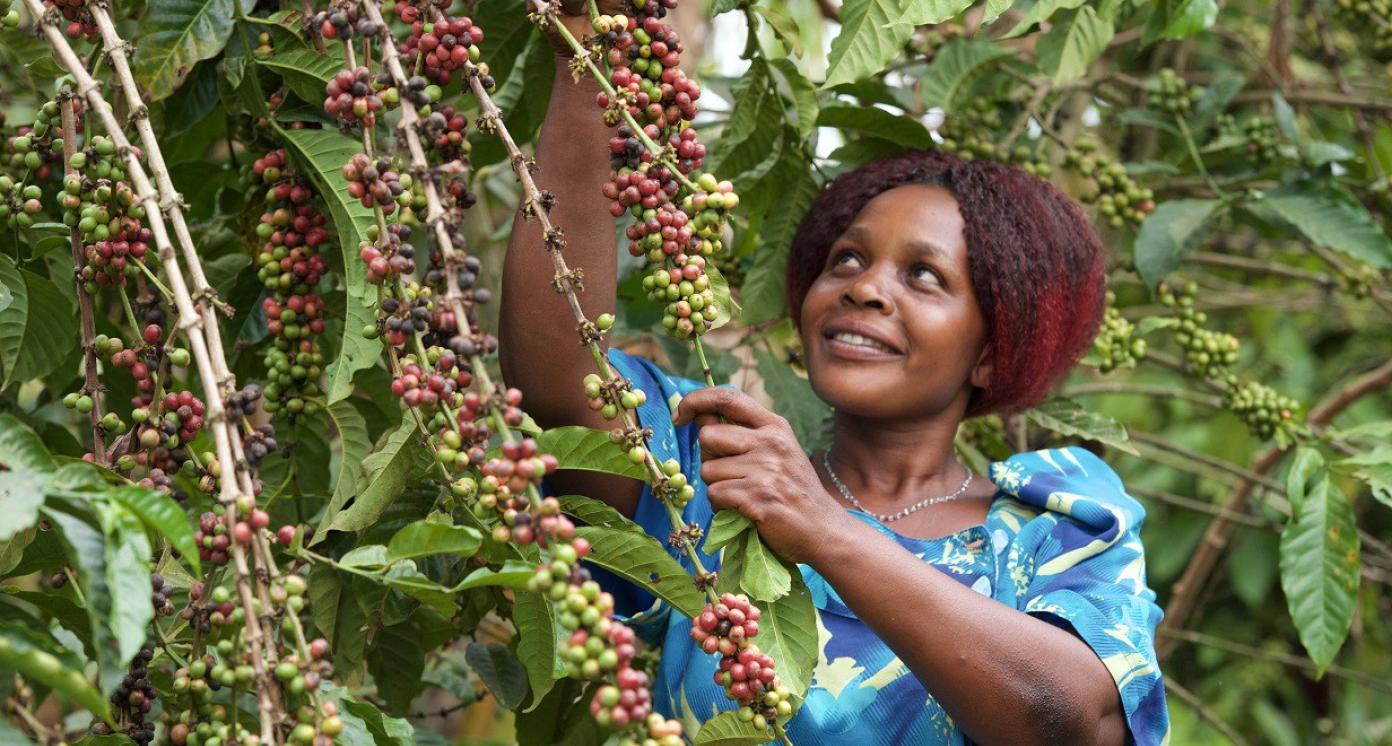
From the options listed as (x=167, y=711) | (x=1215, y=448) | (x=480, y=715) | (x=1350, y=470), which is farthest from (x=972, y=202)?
(x=480, y=715)

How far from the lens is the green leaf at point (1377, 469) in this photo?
2477 millimetres

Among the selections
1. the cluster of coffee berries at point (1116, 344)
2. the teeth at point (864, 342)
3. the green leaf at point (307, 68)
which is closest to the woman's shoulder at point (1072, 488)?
the teeth at point (864, 342)

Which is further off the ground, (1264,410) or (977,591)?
(977,591)

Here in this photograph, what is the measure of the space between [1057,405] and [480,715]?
3.64 metres

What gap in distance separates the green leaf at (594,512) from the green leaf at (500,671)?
0.55 metres

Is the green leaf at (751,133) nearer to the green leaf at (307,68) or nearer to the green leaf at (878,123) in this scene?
the green leaf at (878,123)

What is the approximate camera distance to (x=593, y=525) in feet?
5.56

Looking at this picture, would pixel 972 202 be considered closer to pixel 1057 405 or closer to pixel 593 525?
pixel 1057 405

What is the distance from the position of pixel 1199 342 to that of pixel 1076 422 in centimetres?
43

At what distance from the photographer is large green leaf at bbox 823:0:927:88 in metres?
1.83

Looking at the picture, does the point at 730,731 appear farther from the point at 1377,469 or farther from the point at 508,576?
the point at 1377,469

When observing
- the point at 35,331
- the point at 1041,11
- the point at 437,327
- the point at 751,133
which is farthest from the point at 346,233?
the point at 1041,11

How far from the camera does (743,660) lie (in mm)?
1426

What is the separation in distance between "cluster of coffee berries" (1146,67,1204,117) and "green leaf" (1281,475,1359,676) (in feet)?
3.08
